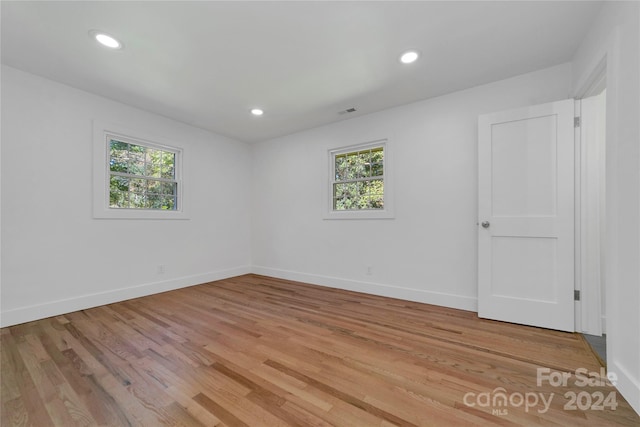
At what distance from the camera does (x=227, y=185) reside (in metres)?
4.70

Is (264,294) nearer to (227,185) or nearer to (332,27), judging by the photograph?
(227,185)

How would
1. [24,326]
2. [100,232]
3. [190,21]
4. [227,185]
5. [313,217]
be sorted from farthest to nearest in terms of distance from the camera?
[227,185] < [313,217] < [100,232] < [24,326] < [190,21]

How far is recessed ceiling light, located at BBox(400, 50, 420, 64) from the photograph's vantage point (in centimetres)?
233

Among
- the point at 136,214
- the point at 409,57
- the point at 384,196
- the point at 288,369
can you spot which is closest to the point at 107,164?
the point at 136,214

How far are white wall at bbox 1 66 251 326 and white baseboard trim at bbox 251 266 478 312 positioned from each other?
1585mm

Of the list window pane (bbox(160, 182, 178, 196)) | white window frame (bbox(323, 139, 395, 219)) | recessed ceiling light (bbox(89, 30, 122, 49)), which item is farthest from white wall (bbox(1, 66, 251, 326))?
white window frame (bbox(323, 139, 395, 219))

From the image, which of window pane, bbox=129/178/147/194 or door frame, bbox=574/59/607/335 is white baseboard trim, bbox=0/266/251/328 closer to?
window pane, bbox=129/178/147/194

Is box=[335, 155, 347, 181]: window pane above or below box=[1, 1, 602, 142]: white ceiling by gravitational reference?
below

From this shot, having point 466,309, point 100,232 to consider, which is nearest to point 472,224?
point 466,309

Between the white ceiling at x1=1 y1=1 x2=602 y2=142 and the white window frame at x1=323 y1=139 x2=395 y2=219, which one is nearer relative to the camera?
the white ceiling at x1=1 y1=1 x2=602 y2=142

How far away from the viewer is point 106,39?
212 cm

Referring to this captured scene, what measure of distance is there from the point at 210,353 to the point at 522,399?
2.08 meters

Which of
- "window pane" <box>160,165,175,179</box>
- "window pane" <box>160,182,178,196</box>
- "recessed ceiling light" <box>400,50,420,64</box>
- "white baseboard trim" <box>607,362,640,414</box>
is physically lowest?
"white baseboard trim" <box>607,362,640,414</box>

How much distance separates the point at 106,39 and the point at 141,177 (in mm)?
1923
